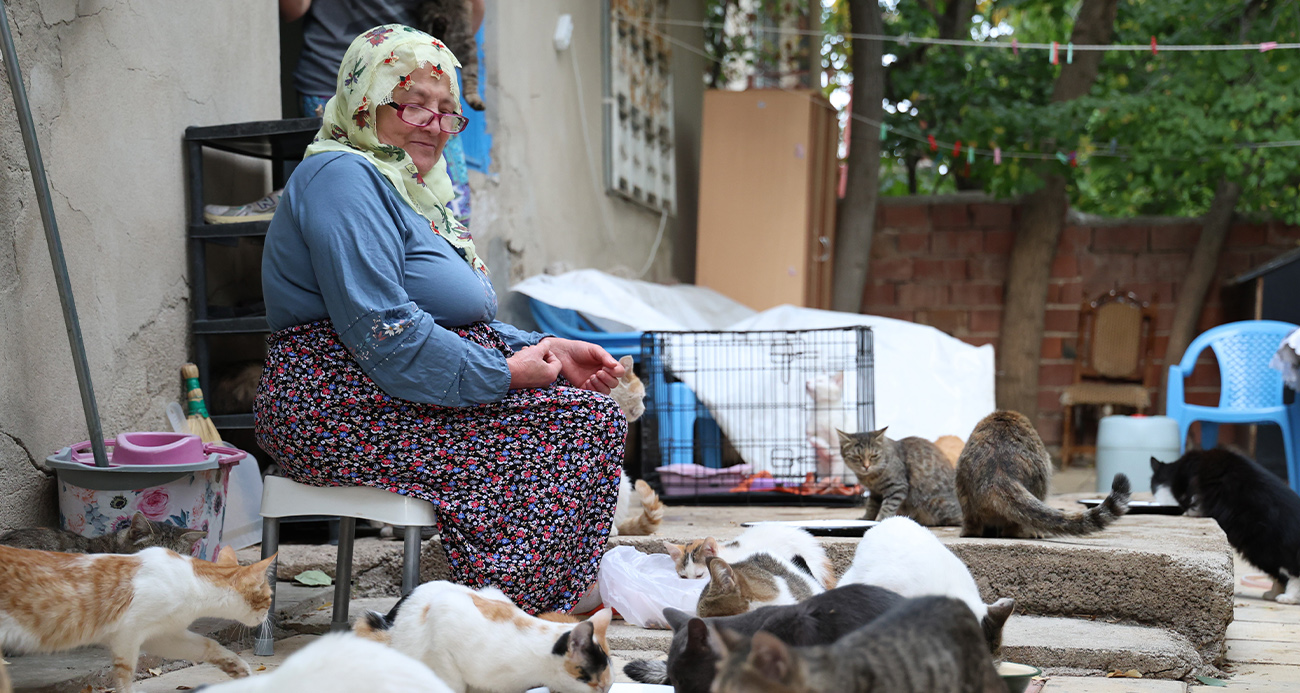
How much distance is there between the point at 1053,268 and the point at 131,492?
8008 millimetres

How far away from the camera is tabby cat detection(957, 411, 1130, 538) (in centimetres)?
287

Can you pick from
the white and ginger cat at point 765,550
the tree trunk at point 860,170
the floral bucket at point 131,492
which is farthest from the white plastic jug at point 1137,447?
the floral bucket at point 131,492

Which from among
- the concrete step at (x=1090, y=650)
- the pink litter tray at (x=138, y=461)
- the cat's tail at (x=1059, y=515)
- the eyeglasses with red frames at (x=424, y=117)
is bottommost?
the concrete step at (x=1090, y=650)

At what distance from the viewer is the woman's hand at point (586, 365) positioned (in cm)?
259

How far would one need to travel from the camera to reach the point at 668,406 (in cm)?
454

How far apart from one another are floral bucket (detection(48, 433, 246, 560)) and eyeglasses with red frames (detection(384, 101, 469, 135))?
932mm

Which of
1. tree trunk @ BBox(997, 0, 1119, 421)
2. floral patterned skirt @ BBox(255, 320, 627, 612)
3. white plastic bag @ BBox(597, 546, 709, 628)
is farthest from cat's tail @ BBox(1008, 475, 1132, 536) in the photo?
tree trunk @ BBox(997, 0, 1119, 421)

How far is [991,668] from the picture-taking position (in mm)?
1373

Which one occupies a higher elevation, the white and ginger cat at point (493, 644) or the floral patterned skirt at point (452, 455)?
the floral patterned skirt at point (452, 455)

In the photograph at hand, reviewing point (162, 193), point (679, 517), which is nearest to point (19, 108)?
point (162, 193)

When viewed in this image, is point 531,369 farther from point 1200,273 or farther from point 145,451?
point 1200,273

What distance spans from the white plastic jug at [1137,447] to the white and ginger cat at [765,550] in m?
3.78

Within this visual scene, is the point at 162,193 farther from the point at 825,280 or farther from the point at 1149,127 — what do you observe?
the point at 1149,127

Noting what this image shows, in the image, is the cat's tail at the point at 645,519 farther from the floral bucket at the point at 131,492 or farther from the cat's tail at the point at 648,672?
the cat's tail at the point at 648,672
